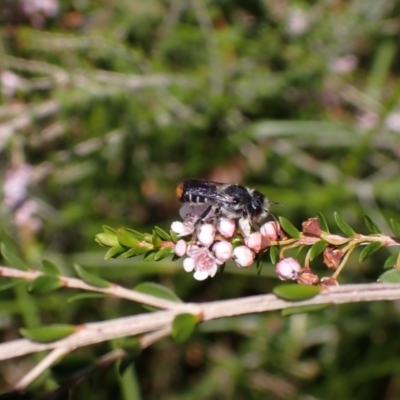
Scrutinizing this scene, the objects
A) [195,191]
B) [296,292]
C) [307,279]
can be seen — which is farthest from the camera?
[195,191]

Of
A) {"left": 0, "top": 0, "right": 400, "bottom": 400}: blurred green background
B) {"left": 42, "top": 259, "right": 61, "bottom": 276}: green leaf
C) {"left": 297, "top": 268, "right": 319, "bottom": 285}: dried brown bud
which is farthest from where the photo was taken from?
{"left": 0, "top": 0, "right": 400, "bottom": 400}: blurred green background

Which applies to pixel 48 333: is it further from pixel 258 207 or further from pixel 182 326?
pixel 258 207

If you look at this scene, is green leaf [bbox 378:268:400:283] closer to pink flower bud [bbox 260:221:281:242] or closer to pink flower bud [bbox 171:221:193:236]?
pink flower bud [bbox 260:221:281:242]

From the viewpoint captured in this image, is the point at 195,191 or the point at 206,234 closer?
the point at 206,234

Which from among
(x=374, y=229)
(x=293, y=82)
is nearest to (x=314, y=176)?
(x=293, y=82)

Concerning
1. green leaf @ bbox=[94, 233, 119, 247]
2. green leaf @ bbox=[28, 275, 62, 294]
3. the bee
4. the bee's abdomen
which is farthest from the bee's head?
green leaf @ bbox=[28, 275, 62, 294]

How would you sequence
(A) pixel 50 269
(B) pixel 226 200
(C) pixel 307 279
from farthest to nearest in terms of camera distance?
(B) pixel 226 200, (A) pixel 50 269, (C) pixel 307 279

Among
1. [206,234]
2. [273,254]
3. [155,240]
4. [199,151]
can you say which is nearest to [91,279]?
[155,240]
